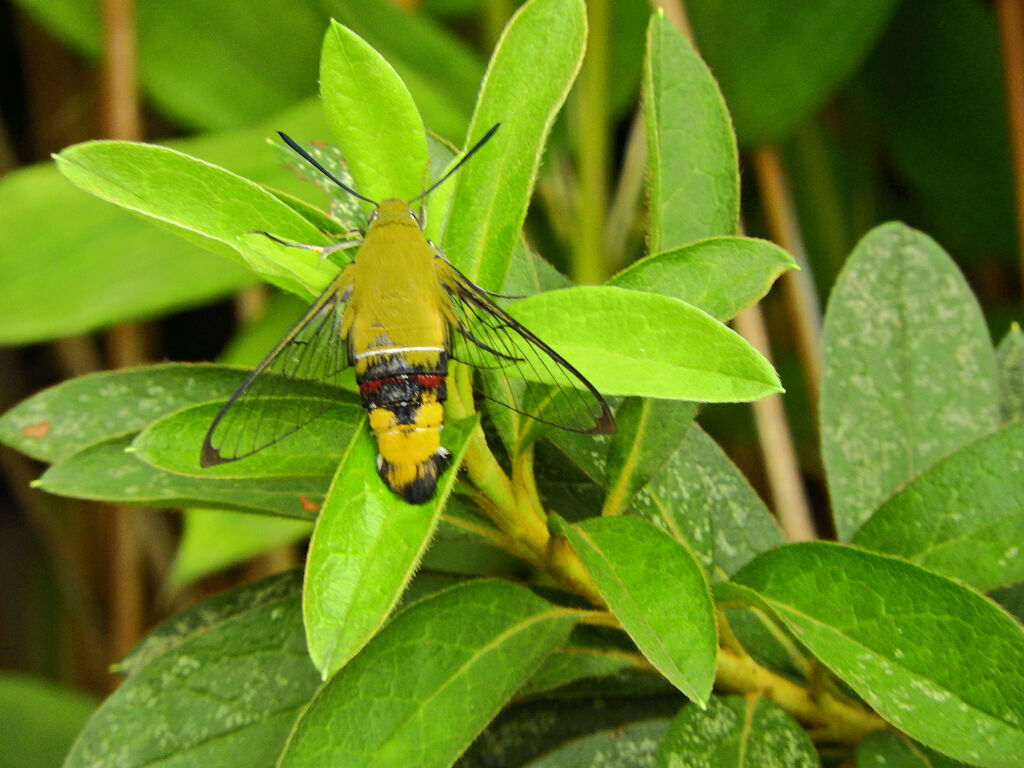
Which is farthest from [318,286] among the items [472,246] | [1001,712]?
[1001,712]

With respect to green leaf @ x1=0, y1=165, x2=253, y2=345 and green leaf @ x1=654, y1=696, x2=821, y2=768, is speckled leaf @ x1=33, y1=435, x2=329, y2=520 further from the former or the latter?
green leaf @ x1=0, y1=165, x2=253, y2=345

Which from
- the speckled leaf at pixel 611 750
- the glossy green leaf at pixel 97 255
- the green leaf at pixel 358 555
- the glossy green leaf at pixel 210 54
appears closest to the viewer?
the green leaf at pixel 358 555

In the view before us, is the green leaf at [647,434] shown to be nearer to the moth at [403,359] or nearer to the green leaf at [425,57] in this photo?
the moth at [403,359]

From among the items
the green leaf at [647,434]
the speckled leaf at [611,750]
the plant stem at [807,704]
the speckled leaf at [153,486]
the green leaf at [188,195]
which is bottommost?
the speckled leaf at [611,750]

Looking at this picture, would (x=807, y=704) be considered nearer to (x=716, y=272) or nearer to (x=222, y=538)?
(x=716, y=272)

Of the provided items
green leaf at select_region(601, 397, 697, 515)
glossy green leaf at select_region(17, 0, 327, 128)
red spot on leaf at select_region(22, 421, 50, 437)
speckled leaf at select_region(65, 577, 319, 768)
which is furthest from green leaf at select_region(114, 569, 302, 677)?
glossy green leaf at select_region(17, 0, 327, 128)

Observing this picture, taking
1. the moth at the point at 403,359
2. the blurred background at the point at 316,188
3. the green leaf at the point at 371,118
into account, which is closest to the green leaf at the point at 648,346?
the moth at the point at 403,359

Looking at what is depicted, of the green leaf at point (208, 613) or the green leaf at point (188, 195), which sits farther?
the green leaf at point (208, 613)
